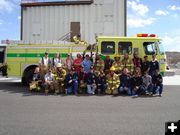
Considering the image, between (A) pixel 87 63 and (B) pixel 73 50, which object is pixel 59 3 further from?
(A) pixel 87 63

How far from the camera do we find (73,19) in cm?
2169

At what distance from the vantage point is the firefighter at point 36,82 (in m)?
14.0

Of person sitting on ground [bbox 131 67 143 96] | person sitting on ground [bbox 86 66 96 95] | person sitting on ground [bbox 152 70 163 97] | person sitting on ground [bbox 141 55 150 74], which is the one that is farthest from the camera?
person sitting on ground [bbox 141 55 150 74]

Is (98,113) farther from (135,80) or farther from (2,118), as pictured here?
(135,80)

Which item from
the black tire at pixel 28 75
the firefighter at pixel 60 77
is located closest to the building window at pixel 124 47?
the firefighter at pixel 60 77

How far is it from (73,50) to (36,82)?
2.45 m

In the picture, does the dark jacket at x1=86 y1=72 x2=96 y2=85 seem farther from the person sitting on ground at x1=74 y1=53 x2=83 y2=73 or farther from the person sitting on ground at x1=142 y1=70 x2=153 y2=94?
the person sitting on ground at x1=142 y1=70 x2=153 y2=94

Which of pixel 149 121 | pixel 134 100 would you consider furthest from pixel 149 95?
pixel 149 121

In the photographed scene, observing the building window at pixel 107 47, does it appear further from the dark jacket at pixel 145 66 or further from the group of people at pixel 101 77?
the dark jacket at pixel 145 66

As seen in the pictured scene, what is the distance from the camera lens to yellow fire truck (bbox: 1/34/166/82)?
47.4 ft

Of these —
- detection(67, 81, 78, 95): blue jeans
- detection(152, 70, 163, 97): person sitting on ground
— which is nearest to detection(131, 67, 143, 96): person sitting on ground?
detection(152, 70, 163, 97): person sitting on ground

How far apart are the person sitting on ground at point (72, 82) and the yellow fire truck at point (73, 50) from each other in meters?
1.74

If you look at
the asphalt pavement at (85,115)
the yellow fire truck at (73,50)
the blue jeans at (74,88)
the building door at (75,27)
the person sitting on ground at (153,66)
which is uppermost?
the building door at (75,27)

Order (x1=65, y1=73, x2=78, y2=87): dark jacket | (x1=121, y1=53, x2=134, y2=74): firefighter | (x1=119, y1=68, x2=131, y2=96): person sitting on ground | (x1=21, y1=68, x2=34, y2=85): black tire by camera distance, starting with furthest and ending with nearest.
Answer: (x1=21, y1=68, x2=34, y2=85): black tire → (x1=121, y1=53, x2=134, y2=74): firefighter → (x1=65, y1=73, x2=78, y2=87): dark jacket → (x1=119, y1=68, x2=131, y2=96): person sitting on ground
